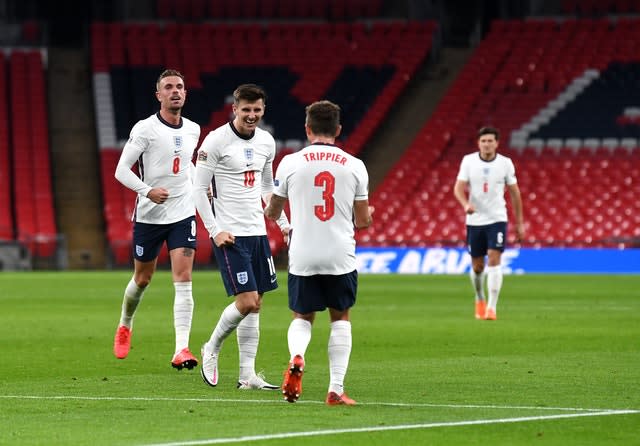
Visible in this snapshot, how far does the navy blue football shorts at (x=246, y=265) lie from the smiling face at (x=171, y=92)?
1756 millimetres

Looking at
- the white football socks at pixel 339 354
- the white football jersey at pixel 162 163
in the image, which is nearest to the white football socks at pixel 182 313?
the white football jersey at pixel 162 163

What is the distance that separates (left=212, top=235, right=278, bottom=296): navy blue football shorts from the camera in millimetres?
11023

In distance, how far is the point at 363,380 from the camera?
1148cm

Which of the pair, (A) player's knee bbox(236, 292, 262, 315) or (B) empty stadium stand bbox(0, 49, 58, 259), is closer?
(A) player's knee bbox(236, 292, 262, 315)

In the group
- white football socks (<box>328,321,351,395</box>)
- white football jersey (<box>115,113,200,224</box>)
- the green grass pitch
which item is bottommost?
the green grass pitch

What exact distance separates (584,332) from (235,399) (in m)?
7.41

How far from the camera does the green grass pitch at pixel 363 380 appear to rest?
8383mm

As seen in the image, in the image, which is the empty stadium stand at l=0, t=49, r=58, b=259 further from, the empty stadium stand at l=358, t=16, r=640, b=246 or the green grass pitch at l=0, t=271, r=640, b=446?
the green grass pitch at l=0, t=271, r=640, b=446

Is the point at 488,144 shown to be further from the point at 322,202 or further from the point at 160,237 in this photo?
the point at 322,202

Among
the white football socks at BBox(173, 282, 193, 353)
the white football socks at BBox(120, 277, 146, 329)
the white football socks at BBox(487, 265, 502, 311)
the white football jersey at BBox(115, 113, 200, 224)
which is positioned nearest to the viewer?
the white football socks at BBox(173, 282, 193, 353)

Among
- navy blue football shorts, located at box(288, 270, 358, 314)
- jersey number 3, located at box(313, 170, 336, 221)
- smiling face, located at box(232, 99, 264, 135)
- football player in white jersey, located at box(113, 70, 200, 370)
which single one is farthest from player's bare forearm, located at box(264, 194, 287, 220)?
football player in white jersey, located at box(113, 70, 200, 370)

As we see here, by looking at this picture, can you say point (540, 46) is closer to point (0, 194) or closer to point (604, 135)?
point (604, 135)

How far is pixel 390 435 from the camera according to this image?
8.24 m

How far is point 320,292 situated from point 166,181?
3.15 meters
